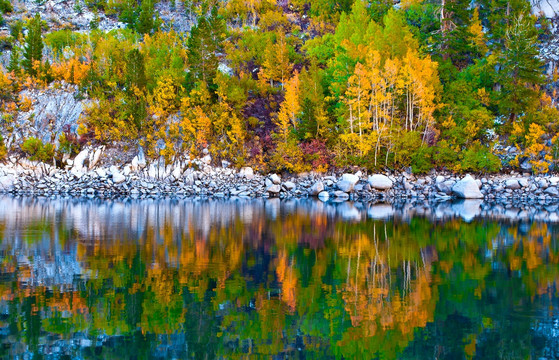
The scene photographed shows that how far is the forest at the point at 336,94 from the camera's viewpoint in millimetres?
48531

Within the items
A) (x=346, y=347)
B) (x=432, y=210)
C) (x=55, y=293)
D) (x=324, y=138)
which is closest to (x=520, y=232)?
(x=432, y=210)

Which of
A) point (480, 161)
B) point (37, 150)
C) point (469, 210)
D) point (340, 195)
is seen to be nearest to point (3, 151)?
point (37, 150)

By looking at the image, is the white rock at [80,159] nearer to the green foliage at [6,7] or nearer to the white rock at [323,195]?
the white rock at [323,195]

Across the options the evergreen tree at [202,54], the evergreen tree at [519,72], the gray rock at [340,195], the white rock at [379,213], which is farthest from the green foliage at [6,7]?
the evergreen tree at [519,72]

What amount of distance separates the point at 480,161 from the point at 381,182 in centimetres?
937

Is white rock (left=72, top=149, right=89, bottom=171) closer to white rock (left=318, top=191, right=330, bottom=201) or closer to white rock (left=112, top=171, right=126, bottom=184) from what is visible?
white rock (left=112, top=171, right=126, bottom=184)

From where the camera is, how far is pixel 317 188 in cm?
4741

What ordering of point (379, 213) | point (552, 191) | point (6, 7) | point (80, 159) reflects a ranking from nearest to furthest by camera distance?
point (379, 213), point (552, 191), point (80, 159), point (6, 7)

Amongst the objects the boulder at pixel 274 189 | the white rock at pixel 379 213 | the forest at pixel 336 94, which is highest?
the forest at pixel 336 94

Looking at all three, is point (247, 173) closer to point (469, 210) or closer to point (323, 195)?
point (323, 195)

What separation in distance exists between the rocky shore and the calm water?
883 inches

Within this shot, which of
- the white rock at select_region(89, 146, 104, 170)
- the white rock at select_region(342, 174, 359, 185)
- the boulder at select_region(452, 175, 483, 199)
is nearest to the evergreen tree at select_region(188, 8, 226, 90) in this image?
the white rock at select_region(89, 146, 104, 170)

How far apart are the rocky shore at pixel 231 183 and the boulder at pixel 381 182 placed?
3.6 inches

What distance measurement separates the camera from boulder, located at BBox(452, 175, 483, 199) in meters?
43.6
